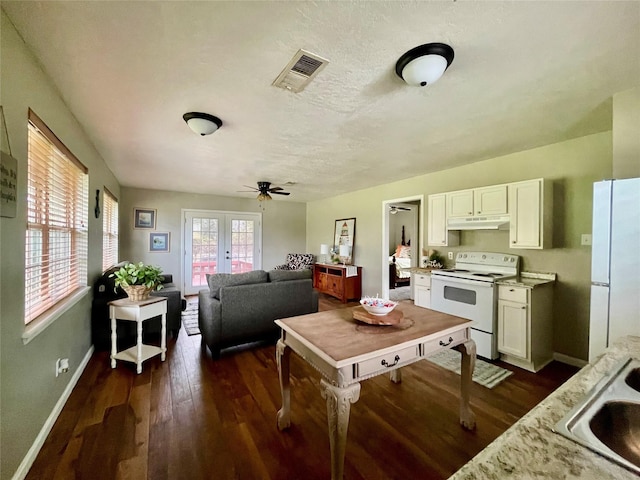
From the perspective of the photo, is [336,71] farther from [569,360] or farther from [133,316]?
[569,360]

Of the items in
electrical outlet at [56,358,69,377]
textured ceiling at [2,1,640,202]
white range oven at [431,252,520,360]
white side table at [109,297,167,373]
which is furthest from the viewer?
white range oven at [431,252,520,360]

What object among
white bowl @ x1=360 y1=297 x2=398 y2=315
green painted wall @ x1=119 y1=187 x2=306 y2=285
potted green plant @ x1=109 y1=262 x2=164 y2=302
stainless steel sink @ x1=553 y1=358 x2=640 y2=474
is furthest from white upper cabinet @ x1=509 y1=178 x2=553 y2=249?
green painted wall @ x1=119 y1=187 x2=306 y2=285

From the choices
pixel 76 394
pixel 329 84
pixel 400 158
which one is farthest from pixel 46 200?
pixel 400 158

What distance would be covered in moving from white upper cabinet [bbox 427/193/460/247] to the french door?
4473 millimetres

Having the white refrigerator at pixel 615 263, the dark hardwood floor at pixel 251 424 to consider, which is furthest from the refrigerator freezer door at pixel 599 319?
the dark hardwood floor at pixel 251 424

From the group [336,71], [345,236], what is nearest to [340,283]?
[345,236]

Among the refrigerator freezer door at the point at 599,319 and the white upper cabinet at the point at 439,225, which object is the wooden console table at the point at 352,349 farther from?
the white upper cabinet at the point at 439,225

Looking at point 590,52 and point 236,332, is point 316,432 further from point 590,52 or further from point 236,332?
point 590,52

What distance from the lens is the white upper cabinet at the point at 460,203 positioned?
11.1 ft


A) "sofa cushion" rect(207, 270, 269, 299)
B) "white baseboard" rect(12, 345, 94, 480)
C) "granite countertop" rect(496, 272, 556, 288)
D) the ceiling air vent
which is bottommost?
"white baseboard" rect(12, 345, 94, 480)

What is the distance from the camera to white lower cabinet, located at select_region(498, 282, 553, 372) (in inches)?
103

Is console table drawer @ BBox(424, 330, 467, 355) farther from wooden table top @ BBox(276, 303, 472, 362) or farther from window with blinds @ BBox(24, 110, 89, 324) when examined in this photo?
window with blinds @ BBox(24, 110, 89, 324)

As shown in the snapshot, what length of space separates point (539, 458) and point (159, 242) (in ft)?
21.9

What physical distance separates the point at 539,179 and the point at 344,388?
9.77 feet
